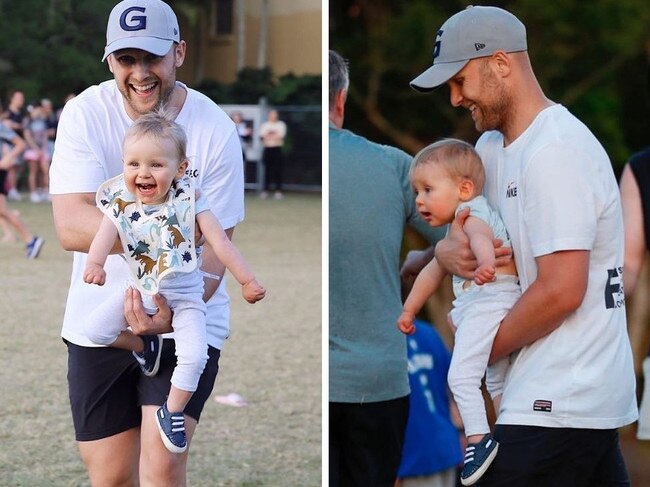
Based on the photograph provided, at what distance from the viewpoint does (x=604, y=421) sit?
2.80 m

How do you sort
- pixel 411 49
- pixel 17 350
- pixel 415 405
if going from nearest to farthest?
pixel 415 405 < pixel 17 350 < pixel 411 49

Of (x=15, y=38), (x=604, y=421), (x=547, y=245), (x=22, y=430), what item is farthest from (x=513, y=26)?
(x=15, y=38)

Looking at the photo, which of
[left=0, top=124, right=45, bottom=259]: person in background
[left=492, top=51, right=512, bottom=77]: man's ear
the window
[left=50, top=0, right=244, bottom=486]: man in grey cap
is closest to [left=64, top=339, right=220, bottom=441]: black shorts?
[left=50, top=0, right=244, bottom=486]: man in grey cap

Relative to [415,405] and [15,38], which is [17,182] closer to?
[15,38]

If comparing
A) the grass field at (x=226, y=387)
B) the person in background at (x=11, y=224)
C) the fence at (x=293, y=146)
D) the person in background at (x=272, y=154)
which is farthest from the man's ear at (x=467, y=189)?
the fence at (x=293, y=146)

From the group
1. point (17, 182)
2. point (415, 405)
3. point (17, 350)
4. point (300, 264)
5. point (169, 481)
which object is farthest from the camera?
point (17, 182)

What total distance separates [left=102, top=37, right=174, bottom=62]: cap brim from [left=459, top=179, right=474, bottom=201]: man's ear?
729 millimetres

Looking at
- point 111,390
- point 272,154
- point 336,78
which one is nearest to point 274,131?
point 272,154

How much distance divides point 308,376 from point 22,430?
2066 mm

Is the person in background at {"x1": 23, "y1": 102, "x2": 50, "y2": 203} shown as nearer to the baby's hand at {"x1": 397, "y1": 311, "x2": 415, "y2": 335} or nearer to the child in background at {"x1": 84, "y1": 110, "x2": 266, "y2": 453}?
the baby's hand at {"x1": 397, "y1": 311, "x2": 415, "y2": 335}

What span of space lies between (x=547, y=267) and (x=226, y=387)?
4079 mm

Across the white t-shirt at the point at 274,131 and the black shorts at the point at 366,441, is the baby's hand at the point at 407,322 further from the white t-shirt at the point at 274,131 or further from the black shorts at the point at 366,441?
the white t-shirt at the point at 274,131

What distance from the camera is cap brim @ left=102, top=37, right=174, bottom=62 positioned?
2.76 m

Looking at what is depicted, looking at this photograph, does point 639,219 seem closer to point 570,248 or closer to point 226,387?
point 570,248
